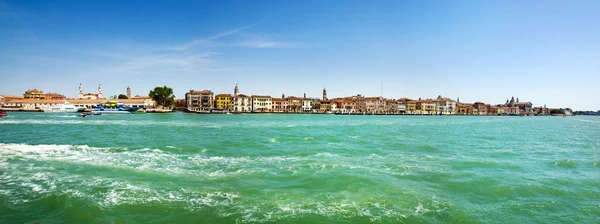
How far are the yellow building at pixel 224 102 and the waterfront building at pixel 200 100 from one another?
2282 millimetres

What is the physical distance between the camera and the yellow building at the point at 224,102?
100.0 meters

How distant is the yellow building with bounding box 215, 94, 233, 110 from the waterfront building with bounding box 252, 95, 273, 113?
6.82 metres

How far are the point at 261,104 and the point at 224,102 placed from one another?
10919 millimetres

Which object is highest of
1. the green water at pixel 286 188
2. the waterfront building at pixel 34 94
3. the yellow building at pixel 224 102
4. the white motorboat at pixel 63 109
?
the waterfront building at pixel 34 94

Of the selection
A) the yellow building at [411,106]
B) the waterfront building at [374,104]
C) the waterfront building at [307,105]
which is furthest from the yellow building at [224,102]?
the yellow building at [411,106]

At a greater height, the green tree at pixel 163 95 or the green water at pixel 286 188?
the green tree at pixel 163 95

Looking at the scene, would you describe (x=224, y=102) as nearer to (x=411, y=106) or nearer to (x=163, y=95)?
(x=163, y=95)

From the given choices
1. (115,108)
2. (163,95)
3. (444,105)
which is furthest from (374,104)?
(115,108)

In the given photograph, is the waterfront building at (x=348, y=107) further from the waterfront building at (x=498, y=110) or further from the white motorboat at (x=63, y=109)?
the white motorboat at (x=63, y=109)

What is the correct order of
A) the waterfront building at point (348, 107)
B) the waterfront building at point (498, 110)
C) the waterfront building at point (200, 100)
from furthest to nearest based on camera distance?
the waterfront building at point (498, 110) → the waterfront building at point (348, 107) → the waterfront building at point (200, 100)

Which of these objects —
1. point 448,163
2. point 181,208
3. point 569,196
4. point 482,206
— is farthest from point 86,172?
point 569,196

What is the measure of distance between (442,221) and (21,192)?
9957mm

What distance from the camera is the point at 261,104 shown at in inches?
4038

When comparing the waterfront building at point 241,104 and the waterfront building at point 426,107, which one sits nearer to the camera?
the waterfront building at point 241,104
